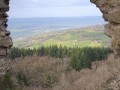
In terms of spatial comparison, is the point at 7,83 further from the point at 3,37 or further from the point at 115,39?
the point at 115,39

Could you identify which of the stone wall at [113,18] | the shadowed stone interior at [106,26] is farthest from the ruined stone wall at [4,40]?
the stone wall at [113,18]

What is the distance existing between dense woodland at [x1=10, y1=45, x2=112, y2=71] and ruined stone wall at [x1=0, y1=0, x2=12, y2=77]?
72.1 meters

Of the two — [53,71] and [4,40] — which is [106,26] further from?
[53,71]

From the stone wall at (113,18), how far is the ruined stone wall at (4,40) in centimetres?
1226

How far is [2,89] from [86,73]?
63598 mm

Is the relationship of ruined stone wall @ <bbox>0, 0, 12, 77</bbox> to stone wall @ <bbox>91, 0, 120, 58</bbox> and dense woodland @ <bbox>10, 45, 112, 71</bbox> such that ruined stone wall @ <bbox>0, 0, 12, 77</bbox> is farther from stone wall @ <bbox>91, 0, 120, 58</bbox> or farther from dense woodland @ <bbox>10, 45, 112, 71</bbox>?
dense woodland @ <bbox>10, 45, 112, 71</bbox>

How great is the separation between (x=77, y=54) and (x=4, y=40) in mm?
77523

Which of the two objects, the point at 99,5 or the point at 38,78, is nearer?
the point at 99,5

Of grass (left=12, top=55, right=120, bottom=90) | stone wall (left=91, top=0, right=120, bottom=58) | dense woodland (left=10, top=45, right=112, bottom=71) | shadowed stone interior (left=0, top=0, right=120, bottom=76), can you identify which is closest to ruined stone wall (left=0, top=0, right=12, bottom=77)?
shadowed stone interior (left=0, top=0, right=120, bottom=76)

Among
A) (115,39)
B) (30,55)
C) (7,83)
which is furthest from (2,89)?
(30,55)

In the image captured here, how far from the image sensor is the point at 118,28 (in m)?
40.1

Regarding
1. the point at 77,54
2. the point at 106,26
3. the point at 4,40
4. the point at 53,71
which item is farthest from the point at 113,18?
the point at 53,71

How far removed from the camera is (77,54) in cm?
12150

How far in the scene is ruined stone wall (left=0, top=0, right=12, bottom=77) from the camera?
4453 centimetres
